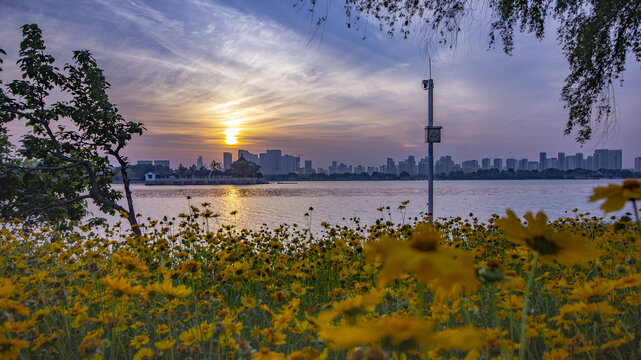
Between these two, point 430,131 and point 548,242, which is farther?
point 430,131

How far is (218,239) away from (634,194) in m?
3.25

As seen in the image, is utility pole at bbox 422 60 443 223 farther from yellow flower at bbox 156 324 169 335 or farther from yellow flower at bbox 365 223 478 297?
yellow flower at bbox 365 223 478 297

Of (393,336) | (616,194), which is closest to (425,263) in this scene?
(393,336)

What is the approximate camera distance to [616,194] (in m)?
0.90

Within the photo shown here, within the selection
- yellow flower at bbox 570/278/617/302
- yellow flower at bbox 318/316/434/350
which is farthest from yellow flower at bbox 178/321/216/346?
yellow flower at bbox 570/278/617/302

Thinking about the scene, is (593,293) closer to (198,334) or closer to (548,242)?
(548,242)

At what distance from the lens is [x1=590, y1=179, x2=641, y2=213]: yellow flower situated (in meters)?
0.85

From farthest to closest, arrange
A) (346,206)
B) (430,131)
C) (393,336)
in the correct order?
1. (346,206)
2. (430,131)
3. (393,336)

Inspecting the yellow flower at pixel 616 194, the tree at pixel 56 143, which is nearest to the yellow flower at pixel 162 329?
the yellow flower at pixel 616 194

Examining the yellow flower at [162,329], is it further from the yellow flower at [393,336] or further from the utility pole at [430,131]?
the utility pole at [430,131]

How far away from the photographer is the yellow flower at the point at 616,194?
0.85 m

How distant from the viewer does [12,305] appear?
1087 mm

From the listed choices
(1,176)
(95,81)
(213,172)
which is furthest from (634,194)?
(213,172)

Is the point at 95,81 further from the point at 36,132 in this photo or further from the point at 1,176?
the point at 1,176
